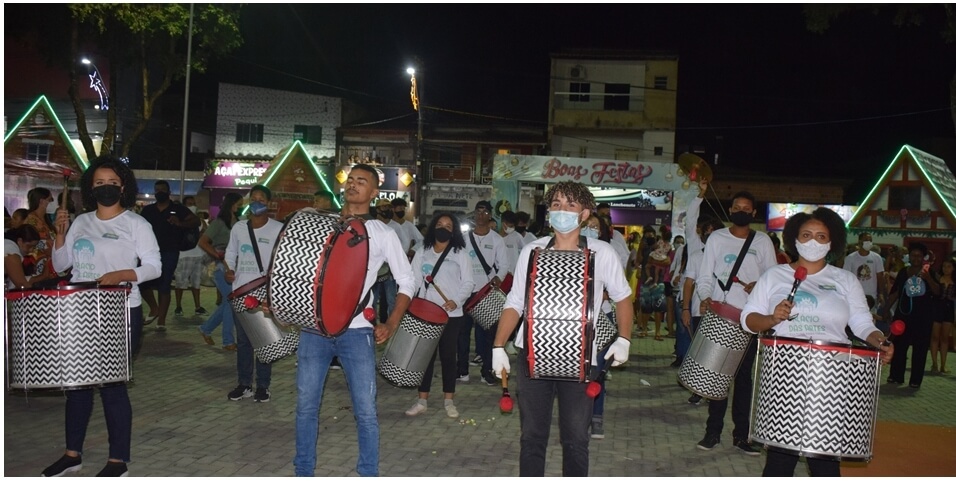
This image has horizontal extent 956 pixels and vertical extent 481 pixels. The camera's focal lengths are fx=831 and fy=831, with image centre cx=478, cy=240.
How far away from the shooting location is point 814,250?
16.7 feet

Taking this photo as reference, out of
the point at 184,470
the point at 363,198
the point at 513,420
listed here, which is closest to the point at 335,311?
the point at 363,198

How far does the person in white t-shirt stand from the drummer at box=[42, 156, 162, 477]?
40.3 feet

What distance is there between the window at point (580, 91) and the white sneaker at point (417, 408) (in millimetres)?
37395

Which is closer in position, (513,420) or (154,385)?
(513,420)

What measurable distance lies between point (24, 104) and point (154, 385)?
123ft

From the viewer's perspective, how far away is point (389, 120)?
4719cm

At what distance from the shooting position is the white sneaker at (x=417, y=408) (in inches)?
316

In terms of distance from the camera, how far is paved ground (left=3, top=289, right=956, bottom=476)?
6.16m

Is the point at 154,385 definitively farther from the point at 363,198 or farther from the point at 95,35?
the point at 95,35

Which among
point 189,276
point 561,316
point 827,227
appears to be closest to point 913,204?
point 189,276

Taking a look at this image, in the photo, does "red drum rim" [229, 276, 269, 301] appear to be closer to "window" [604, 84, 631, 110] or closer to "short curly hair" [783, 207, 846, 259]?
"short curly hair" [783, 207, 846, 259]

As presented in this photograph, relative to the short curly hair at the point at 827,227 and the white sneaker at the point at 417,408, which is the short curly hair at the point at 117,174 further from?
the short curly hair at the point at 827,227

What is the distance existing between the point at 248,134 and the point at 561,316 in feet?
148

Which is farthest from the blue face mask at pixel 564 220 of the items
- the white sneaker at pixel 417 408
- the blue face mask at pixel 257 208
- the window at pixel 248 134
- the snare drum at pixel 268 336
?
the window at pixel 248 134
